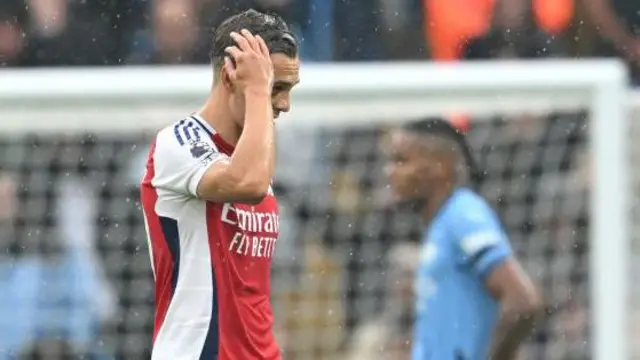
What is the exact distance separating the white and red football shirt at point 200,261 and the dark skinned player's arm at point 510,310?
6.11ft

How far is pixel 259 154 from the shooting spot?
367cm

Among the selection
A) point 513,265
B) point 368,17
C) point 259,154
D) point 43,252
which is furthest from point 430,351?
point 368,17

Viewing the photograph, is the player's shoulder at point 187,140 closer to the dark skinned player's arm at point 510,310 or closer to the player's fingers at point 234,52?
the player's fingers at point 234,52

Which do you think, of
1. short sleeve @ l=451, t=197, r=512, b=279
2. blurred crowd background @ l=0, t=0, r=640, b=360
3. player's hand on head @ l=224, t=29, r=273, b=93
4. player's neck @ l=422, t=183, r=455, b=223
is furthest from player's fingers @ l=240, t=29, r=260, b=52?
blurred crowd background @ l=0, t=0, r=640, b=360

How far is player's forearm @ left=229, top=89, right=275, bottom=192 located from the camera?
3.67 meters

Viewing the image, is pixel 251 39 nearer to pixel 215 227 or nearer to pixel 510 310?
pixel 215 227

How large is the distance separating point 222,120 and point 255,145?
23 centimetres

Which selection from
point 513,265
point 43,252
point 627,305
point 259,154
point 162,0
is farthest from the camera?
point 162,0

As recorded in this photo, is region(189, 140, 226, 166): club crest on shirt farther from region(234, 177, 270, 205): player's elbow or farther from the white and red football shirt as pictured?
region(234, 177, 270, 205): player's elbow

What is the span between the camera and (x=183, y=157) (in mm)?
3818

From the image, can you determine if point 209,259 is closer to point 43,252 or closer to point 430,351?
point 430,351

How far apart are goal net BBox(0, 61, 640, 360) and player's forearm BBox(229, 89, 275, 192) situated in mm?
2417

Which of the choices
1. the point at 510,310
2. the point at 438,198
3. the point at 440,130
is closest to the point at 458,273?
the point at 510,310

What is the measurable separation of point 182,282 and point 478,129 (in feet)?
9.57
